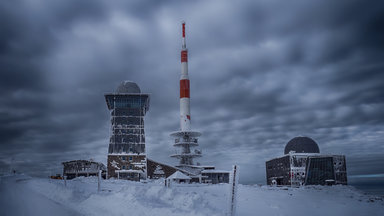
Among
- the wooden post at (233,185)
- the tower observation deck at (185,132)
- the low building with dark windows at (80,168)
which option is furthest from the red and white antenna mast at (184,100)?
the wooden post at (233,185)

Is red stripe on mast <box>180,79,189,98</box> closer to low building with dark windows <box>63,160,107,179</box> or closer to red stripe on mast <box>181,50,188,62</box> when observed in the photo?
red stripe on mast <box>181,50,188,62</box>

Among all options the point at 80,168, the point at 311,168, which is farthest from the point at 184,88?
the point at 311,168

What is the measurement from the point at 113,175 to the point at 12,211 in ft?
198

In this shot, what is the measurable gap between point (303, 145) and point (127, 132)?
44.6m

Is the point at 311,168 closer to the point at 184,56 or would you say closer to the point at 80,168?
the point at 184,56

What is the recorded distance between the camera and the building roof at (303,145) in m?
71.6

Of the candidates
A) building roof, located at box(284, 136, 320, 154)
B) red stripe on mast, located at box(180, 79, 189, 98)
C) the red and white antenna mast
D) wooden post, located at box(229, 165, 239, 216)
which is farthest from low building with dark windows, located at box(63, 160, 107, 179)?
wooden post, located at box(229, 165, 239, 216)

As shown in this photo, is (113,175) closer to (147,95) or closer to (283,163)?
(147,95)

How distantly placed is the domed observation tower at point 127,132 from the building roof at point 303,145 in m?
37.5

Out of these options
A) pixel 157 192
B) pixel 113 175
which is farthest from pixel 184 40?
pixel 157 192

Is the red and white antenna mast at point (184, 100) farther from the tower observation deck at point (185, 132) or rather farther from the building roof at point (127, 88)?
the building roof at point (127, 88)

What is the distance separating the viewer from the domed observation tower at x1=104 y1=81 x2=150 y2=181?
7450 cm

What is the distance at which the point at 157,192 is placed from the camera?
1875 cm

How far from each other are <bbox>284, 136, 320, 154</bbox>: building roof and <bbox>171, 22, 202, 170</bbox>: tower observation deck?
24.0m
